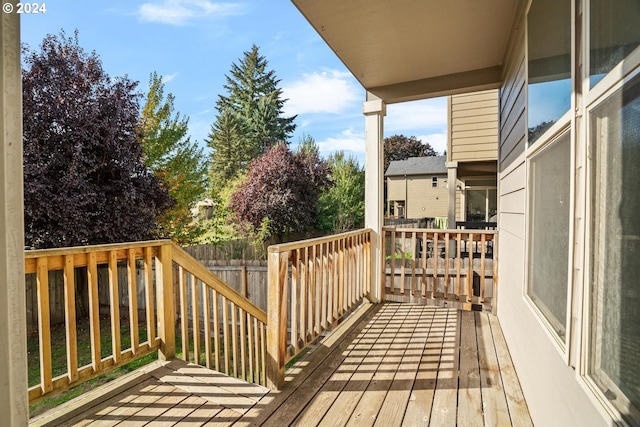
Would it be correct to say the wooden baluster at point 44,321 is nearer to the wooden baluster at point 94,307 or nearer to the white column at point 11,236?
the wooden baluster at point 94,307

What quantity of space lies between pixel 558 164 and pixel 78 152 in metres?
6.30

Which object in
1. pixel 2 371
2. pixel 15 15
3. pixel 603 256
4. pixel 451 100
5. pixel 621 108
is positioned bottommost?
pixel 2 371

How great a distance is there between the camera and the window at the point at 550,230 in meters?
1.39

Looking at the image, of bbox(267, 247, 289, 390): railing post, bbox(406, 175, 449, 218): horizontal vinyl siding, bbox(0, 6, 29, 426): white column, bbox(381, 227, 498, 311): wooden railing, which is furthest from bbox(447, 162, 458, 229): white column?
bbox(406, 175, 449, 218): horizontal vinyl siding

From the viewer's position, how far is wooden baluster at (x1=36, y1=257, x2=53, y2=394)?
73.8 inches

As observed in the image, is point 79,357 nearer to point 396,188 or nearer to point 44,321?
point 44,321

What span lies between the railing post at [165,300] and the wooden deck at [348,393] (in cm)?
14

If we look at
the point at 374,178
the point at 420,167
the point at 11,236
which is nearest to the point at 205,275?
the point at 11,236

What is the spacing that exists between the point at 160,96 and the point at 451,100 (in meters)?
7.53

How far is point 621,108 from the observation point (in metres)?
0.89

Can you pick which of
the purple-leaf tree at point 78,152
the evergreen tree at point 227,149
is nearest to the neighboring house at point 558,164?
the purple-leaf tree at point 78,152

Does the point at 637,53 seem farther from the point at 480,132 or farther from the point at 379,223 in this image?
the point at 480,132

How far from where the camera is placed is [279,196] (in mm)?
10242

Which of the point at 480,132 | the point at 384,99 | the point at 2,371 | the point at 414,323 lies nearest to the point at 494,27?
the point at 384,99
